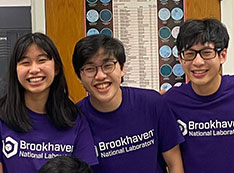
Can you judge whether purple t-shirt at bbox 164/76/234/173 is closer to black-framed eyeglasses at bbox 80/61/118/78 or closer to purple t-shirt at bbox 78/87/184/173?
purple t-shirt at bbox 78/87/184/173

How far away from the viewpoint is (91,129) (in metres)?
1.50

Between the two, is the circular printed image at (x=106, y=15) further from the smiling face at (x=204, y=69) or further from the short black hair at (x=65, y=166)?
the short black hair at (x=65, y=166)

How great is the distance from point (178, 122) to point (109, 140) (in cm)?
33

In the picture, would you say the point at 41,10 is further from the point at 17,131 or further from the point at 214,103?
the point at 214,103

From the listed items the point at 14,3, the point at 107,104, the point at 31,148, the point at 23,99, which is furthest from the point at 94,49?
the point at 14,3

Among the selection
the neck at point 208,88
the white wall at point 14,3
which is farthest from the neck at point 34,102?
the white wall at point 14,3

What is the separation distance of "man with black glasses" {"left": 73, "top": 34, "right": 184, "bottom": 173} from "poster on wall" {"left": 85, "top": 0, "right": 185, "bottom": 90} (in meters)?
0.59

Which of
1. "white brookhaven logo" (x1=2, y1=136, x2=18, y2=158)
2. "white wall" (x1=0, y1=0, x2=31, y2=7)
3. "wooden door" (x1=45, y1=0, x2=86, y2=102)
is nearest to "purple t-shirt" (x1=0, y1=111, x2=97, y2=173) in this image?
"white brookhaven logo" (x1=2, y1=136, x2=18, y2=158)

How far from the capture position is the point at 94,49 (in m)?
1.42

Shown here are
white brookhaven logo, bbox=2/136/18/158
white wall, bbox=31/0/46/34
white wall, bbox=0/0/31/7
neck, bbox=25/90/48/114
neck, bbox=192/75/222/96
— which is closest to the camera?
white brookhaven logo, bbox=2/136/18/158

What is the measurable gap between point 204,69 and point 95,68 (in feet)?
1.55

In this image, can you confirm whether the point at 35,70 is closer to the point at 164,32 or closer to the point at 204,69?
the point at 204,69

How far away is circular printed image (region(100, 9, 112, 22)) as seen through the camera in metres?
2.14

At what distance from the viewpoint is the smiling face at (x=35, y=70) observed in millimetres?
1363
